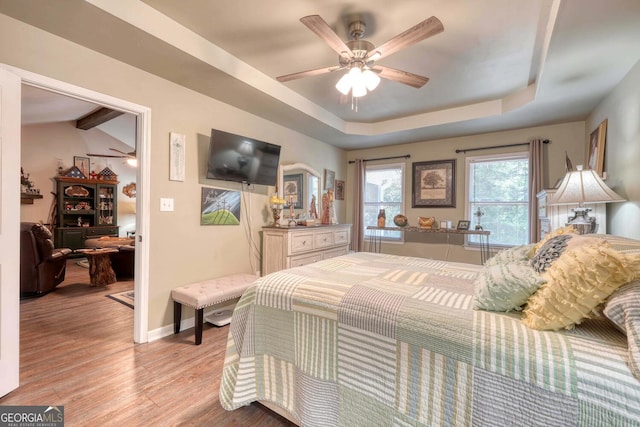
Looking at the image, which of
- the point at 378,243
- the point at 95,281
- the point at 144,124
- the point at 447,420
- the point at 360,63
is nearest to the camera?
the point at 447,420

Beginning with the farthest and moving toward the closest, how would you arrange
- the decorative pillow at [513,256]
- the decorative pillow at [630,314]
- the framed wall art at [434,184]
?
the framed wall art at [434,184] < the decorative pillow at [513,256] < the decorative pillow at [630,314]

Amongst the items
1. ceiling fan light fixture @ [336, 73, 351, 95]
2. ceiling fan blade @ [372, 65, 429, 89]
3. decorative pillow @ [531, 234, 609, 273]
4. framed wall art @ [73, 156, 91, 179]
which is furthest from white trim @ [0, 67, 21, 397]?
framed wall art @ [73, 156, 91, 179]

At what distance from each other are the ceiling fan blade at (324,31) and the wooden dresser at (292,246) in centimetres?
197

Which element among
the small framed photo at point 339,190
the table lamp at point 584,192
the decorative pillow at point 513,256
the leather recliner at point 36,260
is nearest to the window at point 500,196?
the table lamp at point 584,192

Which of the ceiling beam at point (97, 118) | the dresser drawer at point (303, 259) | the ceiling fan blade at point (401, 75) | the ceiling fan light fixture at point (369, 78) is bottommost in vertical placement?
the dresser drawer at point (303, 259)

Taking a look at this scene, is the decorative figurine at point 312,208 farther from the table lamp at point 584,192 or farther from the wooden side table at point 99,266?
the wooden side table at point 99,266

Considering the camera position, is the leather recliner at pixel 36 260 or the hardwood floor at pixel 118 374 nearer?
the hardwood floor at pixel 118 374

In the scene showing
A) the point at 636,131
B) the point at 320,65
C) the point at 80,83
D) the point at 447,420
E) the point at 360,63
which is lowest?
the point at 447,420

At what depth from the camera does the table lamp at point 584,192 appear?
2086 mm

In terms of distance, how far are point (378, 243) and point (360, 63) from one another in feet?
11.5

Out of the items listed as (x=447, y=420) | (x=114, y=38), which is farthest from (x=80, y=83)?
(x=447, y=420)

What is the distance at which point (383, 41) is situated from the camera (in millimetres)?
2305

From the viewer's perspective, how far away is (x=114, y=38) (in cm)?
194

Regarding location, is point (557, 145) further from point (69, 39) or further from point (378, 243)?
point (69, 39)
